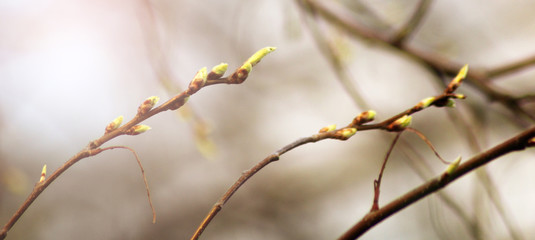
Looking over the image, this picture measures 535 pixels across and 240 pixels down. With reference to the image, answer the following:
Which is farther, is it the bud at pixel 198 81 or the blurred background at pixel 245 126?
the blurred background at pixel 245 126

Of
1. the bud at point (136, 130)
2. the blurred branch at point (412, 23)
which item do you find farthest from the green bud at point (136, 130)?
the blurred branch at point (412, 23)

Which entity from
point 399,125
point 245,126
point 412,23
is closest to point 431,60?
point 412,23

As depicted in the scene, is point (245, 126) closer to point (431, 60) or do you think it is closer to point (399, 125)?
point (431, 60)

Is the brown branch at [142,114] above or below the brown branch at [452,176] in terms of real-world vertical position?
above

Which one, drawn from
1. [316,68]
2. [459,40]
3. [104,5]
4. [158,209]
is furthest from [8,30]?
[459,40]

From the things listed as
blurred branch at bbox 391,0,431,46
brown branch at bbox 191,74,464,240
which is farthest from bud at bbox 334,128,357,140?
blurred branch at bbox 391,0,431,46

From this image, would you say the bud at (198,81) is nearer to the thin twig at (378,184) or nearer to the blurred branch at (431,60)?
the thin twig at (378,184)

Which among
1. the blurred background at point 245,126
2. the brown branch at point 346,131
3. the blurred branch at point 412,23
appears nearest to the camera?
the brown branch at point 346,131

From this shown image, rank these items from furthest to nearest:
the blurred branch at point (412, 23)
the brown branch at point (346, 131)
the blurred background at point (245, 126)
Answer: the blurred background at point (245, 126) → the blurred branch at point (412, 23) → the brown branch at point (346, 131)
